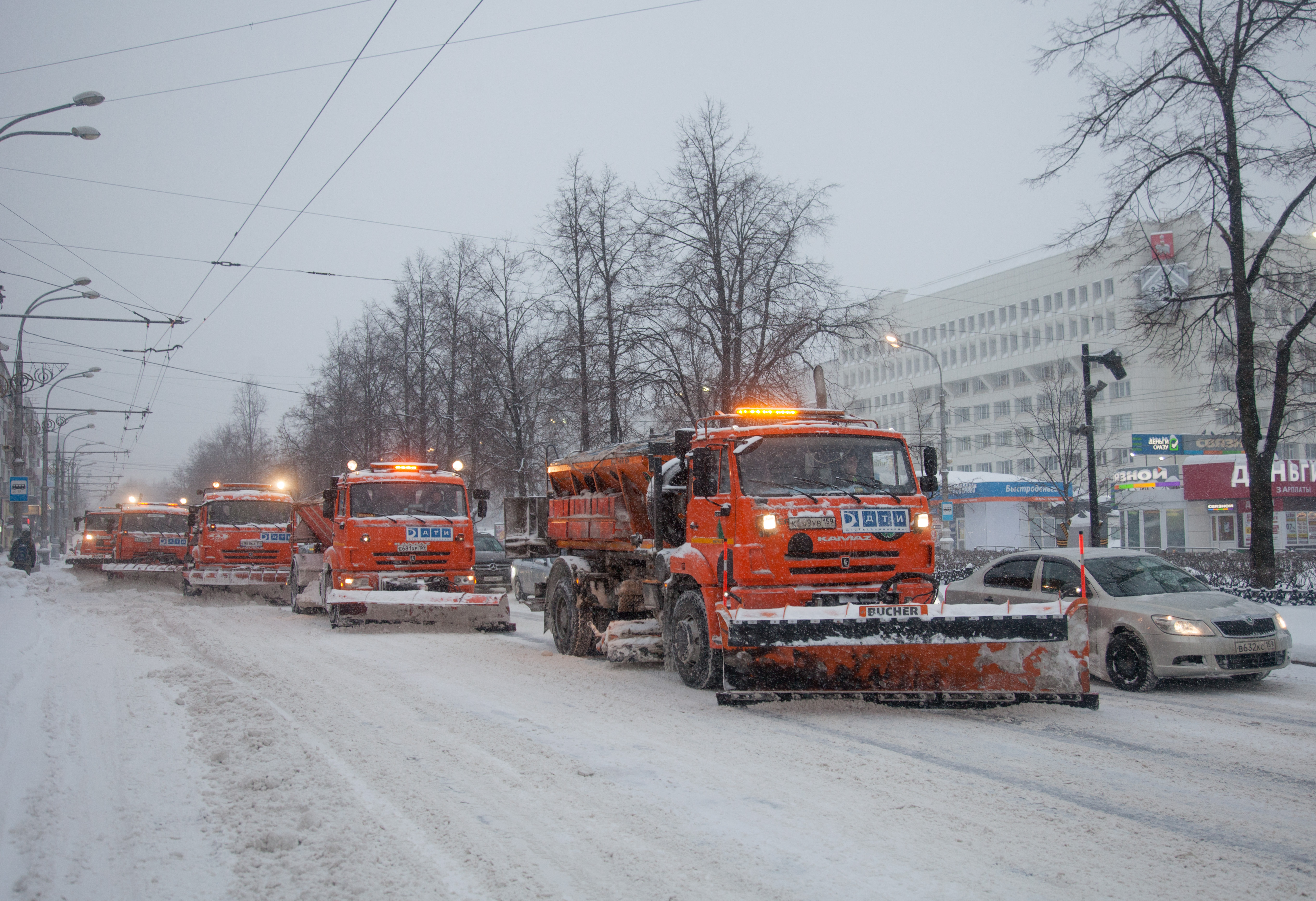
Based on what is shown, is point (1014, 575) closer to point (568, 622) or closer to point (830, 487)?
point (830, 487)

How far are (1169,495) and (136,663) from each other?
51.5 m

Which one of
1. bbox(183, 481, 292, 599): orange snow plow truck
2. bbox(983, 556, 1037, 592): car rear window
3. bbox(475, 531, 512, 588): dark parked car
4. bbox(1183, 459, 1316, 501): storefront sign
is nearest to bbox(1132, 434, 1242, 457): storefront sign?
bbox(1183, 459, 1316, 501): storefront sign

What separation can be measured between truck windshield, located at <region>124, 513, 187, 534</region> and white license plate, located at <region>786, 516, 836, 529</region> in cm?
2384

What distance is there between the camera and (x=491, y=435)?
2973 centimetres

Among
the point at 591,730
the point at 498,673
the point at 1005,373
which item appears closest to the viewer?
the point at 591,730

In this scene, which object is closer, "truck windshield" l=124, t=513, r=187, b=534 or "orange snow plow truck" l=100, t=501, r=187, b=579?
"orange snow plow truck" l=100, t=501, r=187, b=579

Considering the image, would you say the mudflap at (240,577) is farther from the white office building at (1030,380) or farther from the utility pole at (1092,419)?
the white office building at (1030,380)

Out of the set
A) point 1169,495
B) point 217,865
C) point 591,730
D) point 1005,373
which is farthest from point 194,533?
point 1005,373

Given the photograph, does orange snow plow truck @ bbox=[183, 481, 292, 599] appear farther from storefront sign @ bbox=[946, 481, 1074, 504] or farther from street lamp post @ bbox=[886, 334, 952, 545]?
storefront sign @ bbox=[946, 481, 1074, 504]

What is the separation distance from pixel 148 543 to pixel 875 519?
24.7 m

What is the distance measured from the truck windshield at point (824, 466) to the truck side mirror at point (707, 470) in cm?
24

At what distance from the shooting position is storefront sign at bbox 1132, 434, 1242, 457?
50562 mm

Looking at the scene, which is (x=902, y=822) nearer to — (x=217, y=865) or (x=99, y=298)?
(x=217, y=865)

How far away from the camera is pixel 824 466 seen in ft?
31.2
